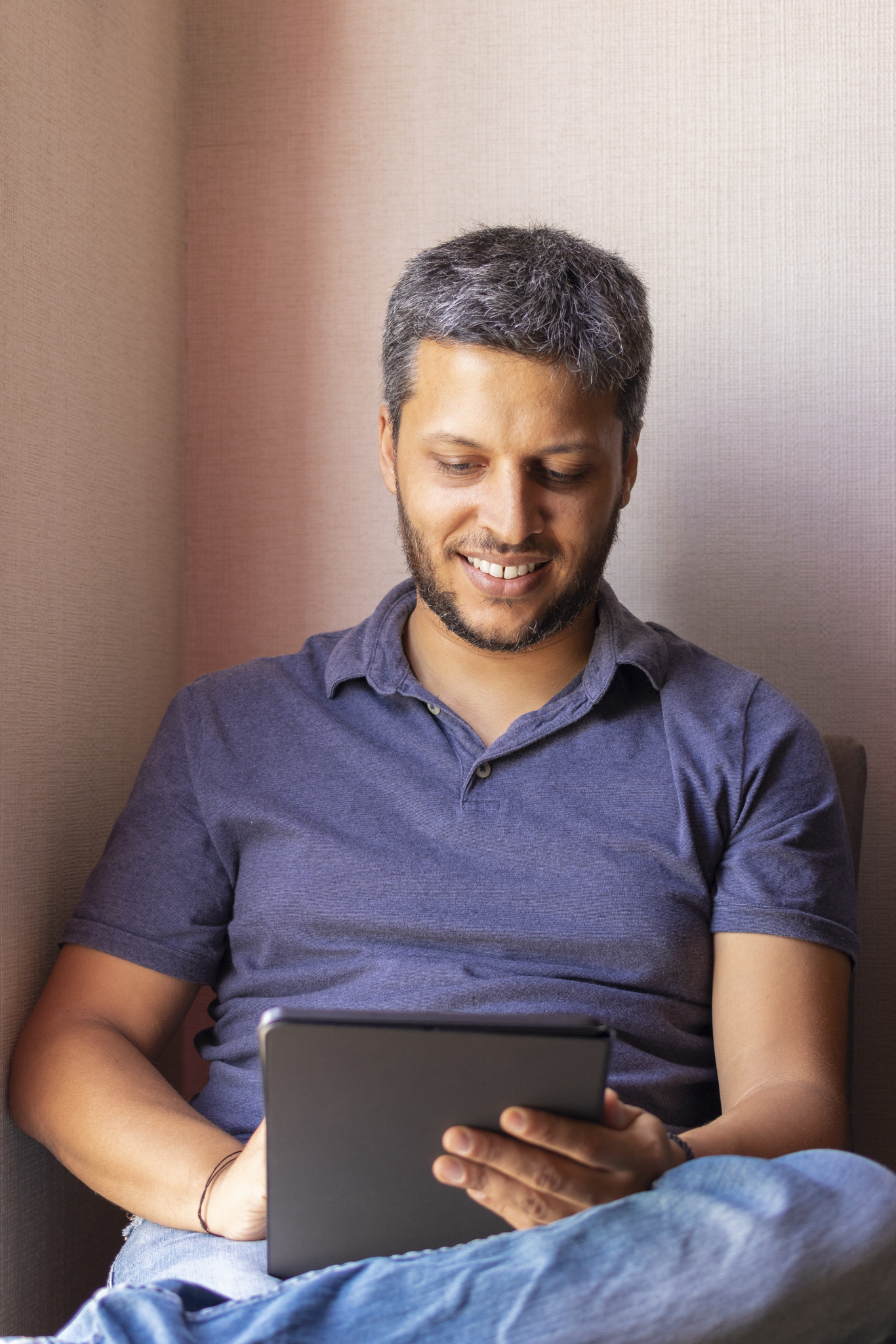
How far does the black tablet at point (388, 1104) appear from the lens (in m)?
0.77

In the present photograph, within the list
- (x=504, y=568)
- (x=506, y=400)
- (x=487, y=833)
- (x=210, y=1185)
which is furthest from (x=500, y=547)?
(x=210, y=1185)

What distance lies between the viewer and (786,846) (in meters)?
1.21

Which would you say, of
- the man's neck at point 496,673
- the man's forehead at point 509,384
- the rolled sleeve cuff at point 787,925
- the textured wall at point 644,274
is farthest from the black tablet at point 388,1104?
the textured wall at point 644,274

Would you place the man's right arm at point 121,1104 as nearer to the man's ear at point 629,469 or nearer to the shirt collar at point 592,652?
the shirt collar at point 592,652

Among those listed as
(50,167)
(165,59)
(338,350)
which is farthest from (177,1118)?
(165,59)

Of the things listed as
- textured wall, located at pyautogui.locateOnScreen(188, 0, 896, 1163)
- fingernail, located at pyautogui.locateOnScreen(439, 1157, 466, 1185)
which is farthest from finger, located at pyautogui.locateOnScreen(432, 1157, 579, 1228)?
textured wall, located at pyautogui.locateOnScreen(188, 0, 896, 1163)

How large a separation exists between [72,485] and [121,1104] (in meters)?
0.67

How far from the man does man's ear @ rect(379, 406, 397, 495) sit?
4cm

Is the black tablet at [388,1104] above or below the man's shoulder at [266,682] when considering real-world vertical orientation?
below

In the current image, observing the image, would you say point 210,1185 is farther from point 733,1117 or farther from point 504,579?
point 504,579

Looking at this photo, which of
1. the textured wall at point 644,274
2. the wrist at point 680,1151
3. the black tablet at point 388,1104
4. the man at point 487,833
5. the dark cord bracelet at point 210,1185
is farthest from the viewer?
the textured wall at point 644,274

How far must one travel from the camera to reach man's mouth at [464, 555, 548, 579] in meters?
1.27

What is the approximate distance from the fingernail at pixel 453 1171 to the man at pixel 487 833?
261 mm

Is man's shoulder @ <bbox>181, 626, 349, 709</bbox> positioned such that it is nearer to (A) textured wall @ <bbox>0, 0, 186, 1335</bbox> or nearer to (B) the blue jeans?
(A) textured wall @ <bbox>0, 0, 186, 1335</bbox>
